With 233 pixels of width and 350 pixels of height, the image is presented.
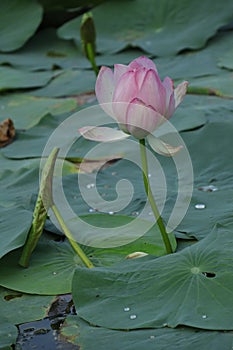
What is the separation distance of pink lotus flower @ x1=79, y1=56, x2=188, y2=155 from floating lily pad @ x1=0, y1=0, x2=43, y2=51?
1.90 m

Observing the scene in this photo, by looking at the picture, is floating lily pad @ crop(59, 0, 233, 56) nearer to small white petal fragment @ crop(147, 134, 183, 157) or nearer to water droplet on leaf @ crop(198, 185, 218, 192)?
water droplet on leaf @ crop(198, 185, 218, 192)

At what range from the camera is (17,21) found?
10.8ft

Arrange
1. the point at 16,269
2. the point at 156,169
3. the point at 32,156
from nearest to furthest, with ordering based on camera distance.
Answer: the point at 16,269 < the point at 156,169 < the point at 32,156

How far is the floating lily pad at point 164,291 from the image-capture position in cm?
122

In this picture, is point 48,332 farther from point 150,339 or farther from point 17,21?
point 17,21

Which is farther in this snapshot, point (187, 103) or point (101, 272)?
point (187, 103)

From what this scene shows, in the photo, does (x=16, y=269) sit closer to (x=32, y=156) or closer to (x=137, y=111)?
(x=137, y=111)

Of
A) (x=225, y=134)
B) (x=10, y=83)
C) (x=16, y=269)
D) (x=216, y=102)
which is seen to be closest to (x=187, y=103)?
(x=216, y=102)

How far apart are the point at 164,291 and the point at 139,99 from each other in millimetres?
310

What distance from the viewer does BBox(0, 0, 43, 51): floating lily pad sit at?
3.20 m

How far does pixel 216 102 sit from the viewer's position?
2357mm

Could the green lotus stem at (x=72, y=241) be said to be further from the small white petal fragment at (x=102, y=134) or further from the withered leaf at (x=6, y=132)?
the withered leaf at (x=6, y=132)

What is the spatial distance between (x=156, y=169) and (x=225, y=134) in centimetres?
20

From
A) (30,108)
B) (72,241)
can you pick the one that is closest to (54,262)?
(72,241)
